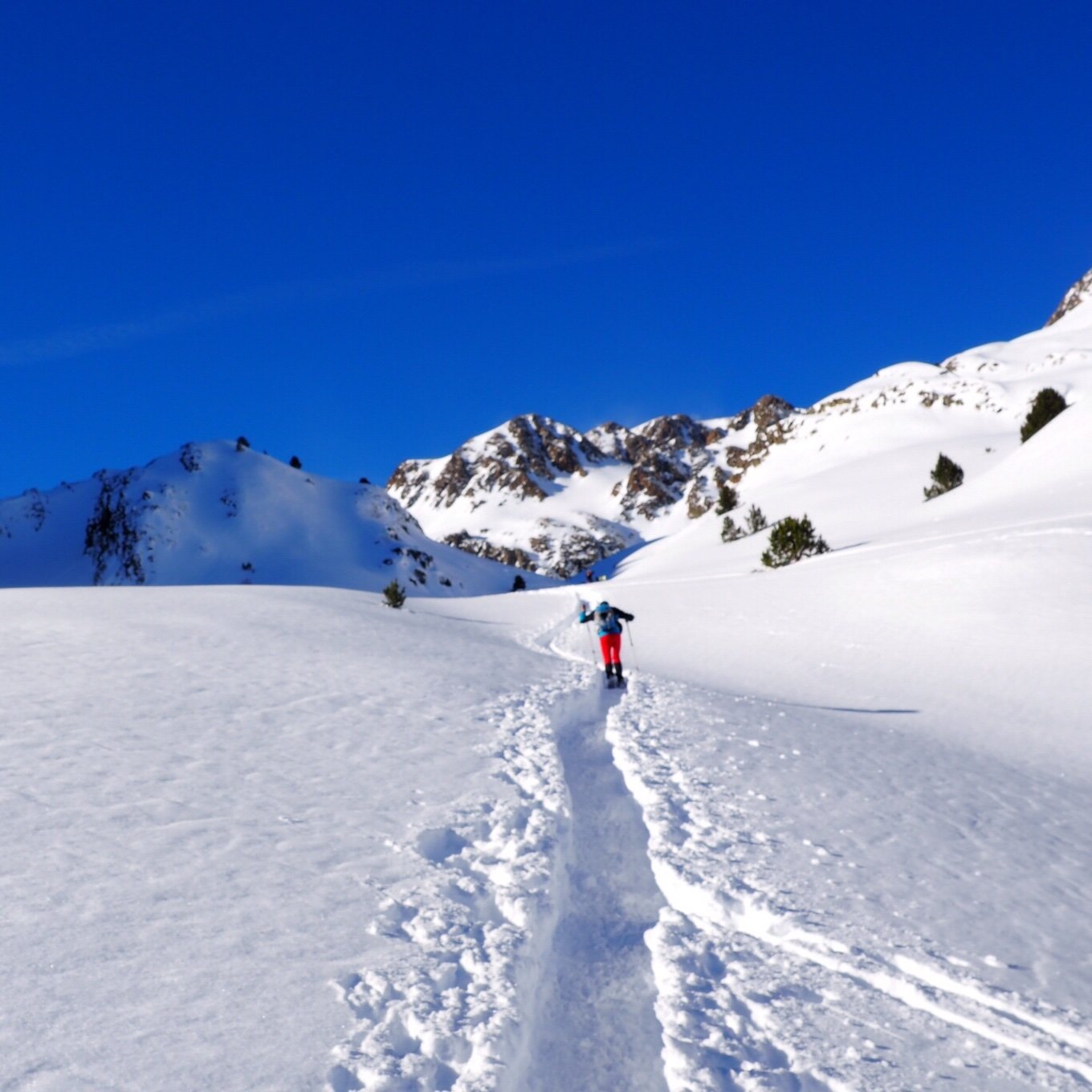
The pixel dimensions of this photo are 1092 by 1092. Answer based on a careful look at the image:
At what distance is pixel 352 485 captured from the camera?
99.2m

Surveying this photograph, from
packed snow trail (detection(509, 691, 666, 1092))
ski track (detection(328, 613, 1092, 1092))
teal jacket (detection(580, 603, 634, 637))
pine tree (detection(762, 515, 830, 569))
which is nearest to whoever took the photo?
ski track (detection(328, 613, 1092, 1092))

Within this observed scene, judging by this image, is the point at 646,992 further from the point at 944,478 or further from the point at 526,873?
the point at 944,478

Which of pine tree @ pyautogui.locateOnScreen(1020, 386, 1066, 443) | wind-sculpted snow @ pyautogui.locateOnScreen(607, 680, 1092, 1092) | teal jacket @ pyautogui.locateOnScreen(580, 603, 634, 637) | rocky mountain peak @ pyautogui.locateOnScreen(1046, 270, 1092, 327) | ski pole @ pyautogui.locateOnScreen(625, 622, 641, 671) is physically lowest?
wind-sculpted snow @ pyautogui.locateOnScreen(607, 680, 1092, 1092)

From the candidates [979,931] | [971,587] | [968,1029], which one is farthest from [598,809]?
[971,587]

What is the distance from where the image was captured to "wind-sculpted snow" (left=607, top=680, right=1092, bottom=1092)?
4.57m

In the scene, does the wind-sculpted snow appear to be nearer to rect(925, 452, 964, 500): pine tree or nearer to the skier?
the skier

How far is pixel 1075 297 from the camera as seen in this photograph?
533ft

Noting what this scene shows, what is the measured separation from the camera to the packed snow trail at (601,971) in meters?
4.56

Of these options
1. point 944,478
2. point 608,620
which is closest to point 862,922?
point 608,620

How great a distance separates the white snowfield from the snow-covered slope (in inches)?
2613

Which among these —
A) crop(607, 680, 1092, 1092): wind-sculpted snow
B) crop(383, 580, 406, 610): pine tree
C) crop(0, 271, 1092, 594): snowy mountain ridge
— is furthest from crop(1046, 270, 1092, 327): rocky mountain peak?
crop(607, 680, 1092, 1092): wind-sculpted snow

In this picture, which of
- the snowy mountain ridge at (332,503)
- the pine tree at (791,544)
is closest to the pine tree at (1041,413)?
the snowy mountain ridge at (332,503)

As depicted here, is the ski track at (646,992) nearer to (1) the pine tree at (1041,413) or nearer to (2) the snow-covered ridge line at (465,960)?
(2) the snow-covered ridge line at (465,960)

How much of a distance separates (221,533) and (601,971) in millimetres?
86522
